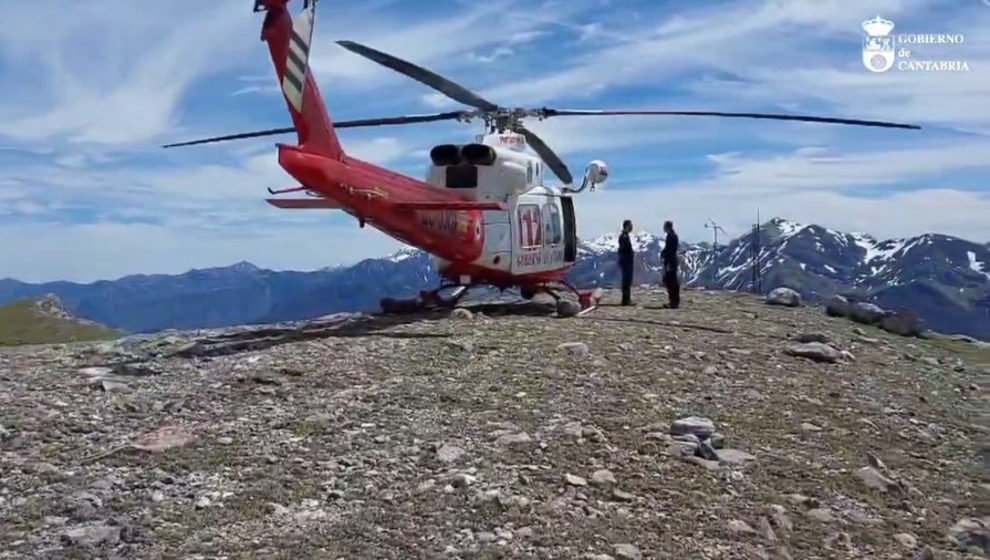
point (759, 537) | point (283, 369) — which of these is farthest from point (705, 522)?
point (283, 369)

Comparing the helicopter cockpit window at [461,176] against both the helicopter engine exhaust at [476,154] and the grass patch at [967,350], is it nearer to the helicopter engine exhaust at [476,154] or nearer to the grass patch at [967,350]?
the helicopter engine exhaust at [476,154]

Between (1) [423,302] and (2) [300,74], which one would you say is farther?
(1) [423,302]

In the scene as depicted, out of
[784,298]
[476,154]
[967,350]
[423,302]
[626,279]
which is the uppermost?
[476,154]

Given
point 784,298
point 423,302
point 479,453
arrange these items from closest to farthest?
point 479,453
point 423,302
point 784,298

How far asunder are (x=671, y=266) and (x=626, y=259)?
5.02 feet

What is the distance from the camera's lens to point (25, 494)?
7047 mm

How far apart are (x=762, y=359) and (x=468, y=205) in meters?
5.92

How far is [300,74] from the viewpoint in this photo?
46.6ft

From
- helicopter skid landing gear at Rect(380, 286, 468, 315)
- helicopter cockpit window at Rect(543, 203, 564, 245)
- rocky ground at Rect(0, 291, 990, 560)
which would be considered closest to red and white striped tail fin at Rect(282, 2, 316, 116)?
rocky ground at Rect(0, 291, 990, 560)

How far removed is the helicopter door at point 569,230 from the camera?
22609 mm

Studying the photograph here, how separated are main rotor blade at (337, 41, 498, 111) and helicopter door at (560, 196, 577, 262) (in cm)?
330

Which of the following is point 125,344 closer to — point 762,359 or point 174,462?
point 174,462

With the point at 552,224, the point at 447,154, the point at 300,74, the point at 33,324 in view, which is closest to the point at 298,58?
the point at 300,74

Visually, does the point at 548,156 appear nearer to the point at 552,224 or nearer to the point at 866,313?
the point at 552,224
